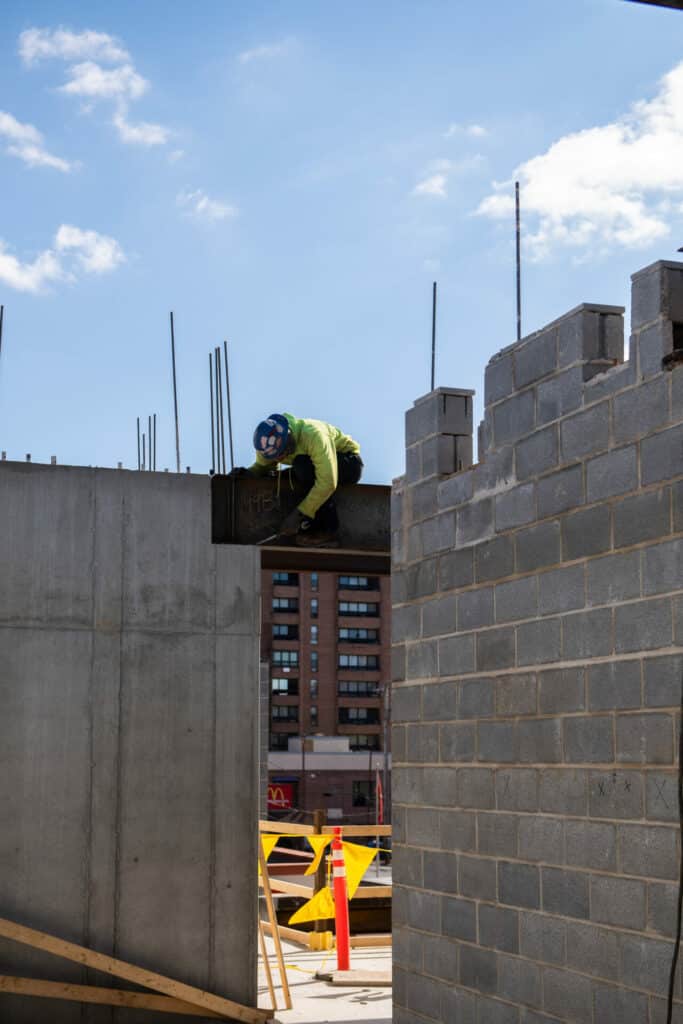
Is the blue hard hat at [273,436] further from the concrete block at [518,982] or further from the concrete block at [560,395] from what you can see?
the concrete block at [518,982]

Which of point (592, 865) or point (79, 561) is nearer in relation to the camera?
point (592, 865)

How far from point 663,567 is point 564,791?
1.58 meters

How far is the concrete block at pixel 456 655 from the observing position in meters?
9.02

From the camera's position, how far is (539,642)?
8.14 metres

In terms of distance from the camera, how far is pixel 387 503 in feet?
44.7

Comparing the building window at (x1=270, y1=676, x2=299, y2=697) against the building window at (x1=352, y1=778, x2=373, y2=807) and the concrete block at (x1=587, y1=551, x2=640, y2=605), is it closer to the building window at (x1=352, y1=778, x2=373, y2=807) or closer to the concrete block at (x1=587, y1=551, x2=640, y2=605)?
the building window at (x1=352, y1=778, x2=373, y2=807)

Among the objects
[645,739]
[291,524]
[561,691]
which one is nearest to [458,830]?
[561,691]

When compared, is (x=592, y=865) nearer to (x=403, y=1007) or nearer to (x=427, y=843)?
(x=427, y=843)

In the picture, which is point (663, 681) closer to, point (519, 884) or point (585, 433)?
point (585, 433)

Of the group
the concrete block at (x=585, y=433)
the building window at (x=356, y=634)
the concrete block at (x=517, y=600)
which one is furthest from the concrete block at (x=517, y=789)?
the building window at (x=356, y=634)

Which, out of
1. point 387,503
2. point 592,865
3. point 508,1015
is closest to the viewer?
point 592,865

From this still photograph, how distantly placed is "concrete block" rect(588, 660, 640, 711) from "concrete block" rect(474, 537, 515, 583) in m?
1.21

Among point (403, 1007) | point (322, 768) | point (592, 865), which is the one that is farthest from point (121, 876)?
point (322, 768)

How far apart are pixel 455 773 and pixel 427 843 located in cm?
67
